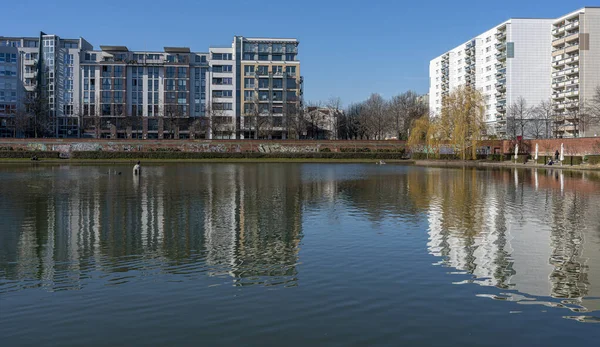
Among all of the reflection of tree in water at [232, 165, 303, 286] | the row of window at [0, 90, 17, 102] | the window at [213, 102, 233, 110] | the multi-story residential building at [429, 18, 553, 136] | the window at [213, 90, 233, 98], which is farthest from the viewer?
the window at [213, 90, 233, 98]

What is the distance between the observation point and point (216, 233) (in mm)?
16766

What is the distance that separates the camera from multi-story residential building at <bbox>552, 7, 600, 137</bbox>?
95.1 m

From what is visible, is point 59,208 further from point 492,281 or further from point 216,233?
point 492,281

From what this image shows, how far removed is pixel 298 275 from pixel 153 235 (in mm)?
6389

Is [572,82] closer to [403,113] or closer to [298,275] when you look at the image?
[403,113]

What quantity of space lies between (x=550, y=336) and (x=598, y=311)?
178 cm

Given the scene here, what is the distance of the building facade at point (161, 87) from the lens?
370 feet

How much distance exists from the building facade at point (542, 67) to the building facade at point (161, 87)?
3558cm

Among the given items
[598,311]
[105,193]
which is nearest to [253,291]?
→ [598,311]

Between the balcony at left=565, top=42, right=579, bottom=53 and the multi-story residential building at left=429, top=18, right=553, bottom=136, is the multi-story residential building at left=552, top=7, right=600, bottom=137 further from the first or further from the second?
the multi-story residential building at left=429, top=18, right=553, bottom=136

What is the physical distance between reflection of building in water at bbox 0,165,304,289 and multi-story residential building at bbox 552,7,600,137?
83770 millimetres

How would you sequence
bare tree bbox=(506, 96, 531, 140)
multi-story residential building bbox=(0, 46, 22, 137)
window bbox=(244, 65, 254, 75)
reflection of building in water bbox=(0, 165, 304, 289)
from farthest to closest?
window bbox=(244, 65, 254, 75), multi-story residential building bbox=(0, 46, 22, 137), bare tree bbox=(506, 96, 531, 140), reflection of building in water bbox=(0, 165, 304, 289)

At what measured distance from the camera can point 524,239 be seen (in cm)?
1585

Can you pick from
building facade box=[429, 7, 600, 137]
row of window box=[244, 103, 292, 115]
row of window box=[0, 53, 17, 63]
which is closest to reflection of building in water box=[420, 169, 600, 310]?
building facade box=[429, 7, 600, 137]
